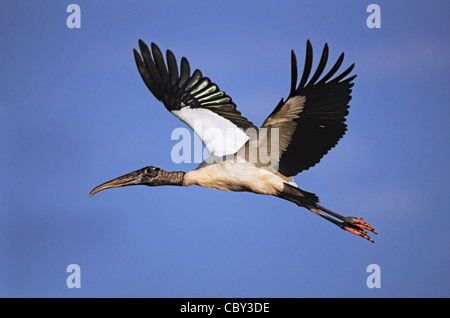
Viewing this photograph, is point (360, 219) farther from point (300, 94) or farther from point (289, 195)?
point (300, 94)

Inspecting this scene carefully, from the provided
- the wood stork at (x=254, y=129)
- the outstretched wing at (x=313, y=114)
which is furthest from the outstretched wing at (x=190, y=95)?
the outstretched wing at (x=313, y=114)

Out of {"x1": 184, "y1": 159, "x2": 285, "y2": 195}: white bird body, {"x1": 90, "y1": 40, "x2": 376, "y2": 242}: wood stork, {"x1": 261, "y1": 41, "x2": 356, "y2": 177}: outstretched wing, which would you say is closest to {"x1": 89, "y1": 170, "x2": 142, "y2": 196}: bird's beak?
{"x1": 90, "y1": 40, "x2": 376, "y2": 242}: wood stork

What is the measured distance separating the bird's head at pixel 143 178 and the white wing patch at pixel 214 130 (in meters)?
0.90

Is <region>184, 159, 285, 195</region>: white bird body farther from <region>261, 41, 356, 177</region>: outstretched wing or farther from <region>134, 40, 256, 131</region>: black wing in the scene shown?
<region>134, 40, 256, 131</region>: black wing

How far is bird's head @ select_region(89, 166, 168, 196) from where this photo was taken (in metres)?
14.8

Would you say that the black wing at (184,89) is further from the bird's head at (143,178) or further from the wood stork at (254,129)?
the bird's head at (143,178)

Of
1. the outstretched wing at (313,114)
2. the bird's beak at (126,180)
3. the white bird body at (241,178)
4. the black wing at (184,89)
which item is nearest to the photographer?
the outstretched wing at (313,114)

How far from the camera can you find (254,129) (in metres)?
15.2

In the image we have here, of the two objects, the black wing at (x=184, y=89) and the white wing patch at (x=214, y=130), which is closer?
the white wing patch at (x=214, y=130)

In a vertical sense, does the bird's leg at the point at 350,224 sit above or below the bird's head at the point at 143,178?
below

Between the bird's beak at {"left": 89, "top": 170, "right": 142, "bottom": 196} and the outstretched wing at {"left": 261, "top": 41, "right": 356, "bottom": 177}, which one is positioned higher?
→ the outstretched wing at {"left": 261, "top": 41, "right": 356, "bottom": 177}

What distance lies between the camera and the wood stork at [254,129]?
507 inches
